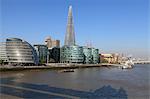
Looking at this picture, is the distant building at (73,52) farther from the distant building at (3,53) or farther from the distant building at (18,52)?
the distant building at (3,53)

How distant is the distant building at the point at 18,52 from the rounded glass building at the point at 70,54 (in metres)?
19.0

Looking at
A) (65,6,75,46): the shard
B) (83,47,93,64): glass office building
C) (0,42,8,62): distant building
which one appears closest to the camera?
(0,42,8,62): distant building

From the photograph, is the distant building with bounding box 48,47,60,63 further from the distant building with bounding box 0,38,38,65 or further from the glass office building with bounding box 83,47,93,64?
the distant building with bounding box 0,38,38,65

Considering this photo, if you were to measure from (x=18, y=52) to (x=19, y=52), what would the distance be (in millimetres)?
160

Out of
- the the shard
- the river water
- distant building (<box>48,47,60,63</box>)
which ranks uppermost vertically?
the the shard

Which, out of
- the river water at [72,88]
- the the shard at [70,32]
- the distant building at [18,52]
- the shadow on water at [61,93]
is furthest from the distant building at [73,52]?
the shadow on water at [61,93]

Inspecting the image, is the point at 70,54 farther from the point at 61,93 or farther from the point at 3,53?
the point at 61,93

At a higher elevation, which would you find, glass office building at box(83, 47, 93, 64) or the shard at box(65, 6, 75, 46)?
the shard at box(65, 6, 75, 46)

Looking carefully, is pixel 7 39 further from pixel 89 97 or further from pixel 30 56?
pixel 89 97

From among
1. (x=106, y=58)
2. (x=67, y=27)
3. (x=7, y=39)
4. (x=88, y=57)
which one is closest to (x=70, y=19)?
(x=67, y=27)

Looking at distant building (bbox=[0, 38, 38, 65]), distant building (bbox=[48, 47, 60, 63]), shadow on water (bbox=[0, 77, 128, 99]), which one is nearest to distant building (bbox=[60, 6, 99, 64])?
distant building (bbox=[48, 47, 60, 63])

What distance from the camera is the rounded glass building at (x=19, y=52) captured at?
43688mm

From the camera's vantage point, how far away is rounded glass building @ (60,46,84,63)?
63.2m

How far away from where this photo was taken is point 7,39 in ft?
147
